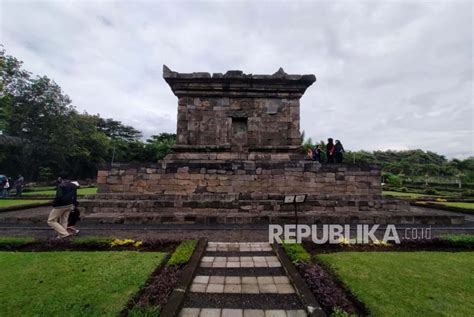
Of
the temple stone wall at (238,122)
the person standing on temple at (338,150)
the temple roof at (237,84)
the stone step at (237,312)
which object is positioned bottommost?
the stone step at (237,312)

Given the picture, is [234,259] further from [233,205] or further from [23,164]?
[23,164]

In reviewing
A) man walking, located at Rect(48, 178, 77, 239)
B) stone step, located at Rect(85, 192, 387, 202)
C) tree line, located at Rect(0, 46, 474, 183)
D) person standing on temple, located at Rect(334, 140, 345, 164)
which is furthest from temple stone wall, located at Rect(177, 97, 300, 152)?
tree line, located at Rect(0, 46, 474, 183)

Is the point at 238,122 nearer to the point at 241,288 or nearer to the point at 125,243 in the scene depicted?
the point at 125,243

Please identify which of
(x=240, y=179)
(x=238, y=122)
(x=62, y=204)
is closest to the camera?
(x=62, y=204)

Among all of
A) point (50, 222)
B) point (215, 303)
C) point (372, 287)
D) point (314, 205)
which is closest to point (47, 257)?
point (50, 222)

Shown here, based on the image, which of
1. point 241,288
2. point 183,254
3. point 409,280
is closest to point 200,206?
point 183,254

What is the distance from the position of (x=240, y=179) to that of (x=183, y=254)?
601cm

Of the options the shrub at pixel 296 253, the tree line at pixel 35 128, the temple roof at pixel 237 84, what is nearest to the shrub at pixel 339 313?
the shrub at pixel 296 253

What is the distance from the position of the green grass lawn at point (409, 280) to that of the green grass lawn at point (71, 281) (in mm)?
3271

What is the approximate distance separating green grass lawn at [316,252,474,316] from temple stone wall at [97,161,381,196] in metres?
5.55

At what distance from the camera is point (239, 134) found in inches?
486

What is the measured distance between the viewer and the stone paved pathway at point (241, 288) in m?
3.09

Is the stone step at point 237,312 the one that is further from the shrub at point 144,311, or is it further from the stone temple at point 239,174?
the stone temple at point 239,174

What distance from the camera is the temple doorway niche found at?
12205mm
